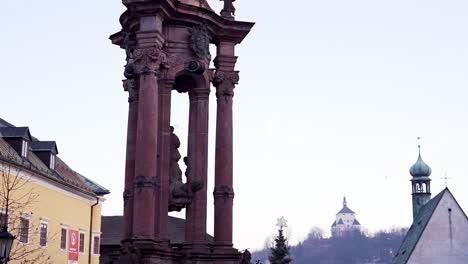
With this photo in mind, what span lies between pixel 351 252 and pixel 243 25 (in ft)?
499

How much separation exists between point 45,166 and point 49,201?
2425 millimetres

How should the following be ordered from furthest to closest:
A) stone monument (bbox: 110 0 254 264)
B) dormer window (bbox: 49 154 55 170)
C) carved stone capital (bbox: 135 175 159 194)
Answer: dormer window (bbox: 49 154 55 170) → stone monument (bbox: 110 0 254 264) → carved stone capital (bbox: 135 175 159 194)

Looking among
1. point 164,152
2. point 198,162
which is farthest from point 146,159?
point 198,162

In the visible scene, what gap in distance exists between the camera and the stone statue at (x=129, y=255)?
12898 mm

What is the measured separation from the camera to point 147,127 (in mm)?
14305

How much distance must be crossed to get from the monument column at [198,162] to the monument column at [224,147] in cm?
29

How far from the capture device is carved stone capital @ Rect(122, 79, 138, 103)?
15.6 metres

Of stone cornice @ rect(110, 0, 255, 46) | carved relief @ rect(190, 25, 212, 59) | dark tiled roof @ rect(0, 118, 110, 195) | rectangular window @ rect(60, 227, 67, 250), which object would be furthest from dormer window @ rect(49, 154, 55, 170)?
carved relief @ rect(190, 25, 212, 59)

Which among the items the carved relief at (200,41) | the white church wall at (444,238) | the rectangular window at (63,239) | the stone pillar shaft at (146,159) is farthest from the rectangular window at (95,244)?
the white church wall at (444,238)

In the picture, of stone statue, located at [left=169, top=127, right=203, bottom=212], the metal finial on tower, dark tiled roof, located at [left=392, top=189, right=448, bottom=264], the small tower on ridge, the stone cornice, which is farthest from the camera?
the small tower on ridge

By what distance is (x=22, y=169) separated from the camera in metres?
32.2

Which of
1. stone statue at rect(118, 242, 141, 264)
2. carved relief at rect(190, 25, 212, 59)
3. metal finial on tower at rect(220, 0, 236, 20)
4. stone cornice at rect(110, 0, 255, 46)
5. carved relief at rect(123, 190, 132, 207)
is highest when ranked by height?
metal finial on tower at rect(220, 0, 236, 20)

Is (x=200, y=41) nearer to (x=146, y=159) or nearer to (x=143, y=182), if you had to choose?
(x=146, y=159)

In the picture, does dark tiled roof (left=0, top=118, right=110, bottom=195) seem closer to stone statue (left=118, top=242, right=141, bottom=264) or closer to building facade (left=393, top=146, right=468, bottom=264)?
stone statue (left=118, top=242, right=141, bottom=264)
